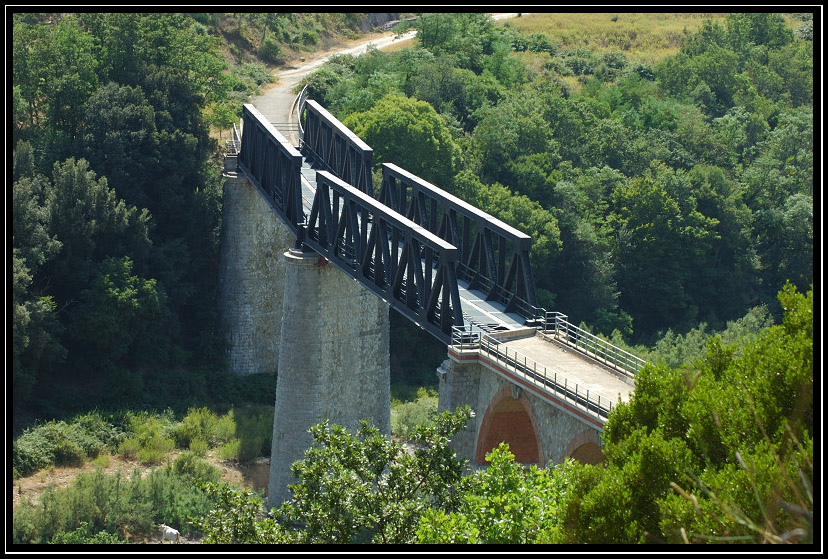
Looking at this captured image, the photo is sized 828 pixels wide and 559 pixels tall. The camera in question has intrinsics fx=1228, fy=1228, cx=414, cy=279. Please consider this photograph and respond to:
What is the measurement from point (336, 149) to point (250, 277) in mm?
8136

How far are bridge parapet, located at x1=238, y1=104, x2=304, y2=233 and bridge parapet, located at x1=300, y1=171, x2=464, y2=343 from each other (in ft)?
5.68

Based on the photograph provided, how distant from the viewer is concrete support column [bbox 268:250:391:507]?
4969 cm

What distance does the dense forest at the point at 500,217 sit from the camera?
26.6 meters

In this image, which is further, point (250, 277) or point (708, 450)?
point (250, 277)

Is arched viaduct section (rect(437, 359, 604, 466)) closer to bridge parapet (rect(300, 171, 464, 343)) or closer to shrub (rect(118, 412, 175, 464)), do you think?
bridge parapet (rect(300, 171, 464, 343))

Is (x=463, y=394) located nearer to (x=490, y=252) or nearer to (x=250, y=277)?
(x=490, y=252)

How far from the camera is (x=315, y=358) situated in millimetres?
49812

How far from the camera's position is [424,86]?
278 ft

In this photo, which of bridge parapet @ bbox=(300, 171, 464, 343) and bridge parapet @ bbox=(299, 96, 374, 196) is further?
bridge parapet @ bbox=(299, 96, 374, 196)

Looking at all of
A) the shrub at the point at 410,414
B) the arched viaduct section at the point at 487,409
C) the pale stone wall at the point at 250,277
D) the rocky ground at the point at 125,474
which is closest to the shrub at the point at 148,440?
the rocky ground at the point at 125,474

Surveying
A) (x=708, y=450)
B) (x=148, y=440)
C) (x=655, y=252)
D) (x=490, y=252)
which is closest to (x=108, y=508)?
(x=148, y=440)

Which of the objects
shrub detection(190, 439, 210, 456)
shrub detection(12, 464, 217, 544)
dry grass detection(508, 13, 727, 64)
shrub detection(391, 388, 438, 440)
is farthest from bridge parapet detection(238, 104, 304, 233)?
dry grass detection(508, 13, 727, 64)

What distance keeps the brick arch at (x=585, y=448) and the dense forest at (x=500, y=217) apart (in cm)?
154

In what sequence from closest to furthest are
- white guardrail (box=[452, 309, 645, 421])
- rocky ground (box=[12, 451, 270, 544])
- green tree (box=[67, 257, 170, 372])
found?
white guardrail (box=[452, 309, 645, 421])
rocky ground (box=[12, 451, 270, 544])
green tree (box=[67, 257, 170, 372])
